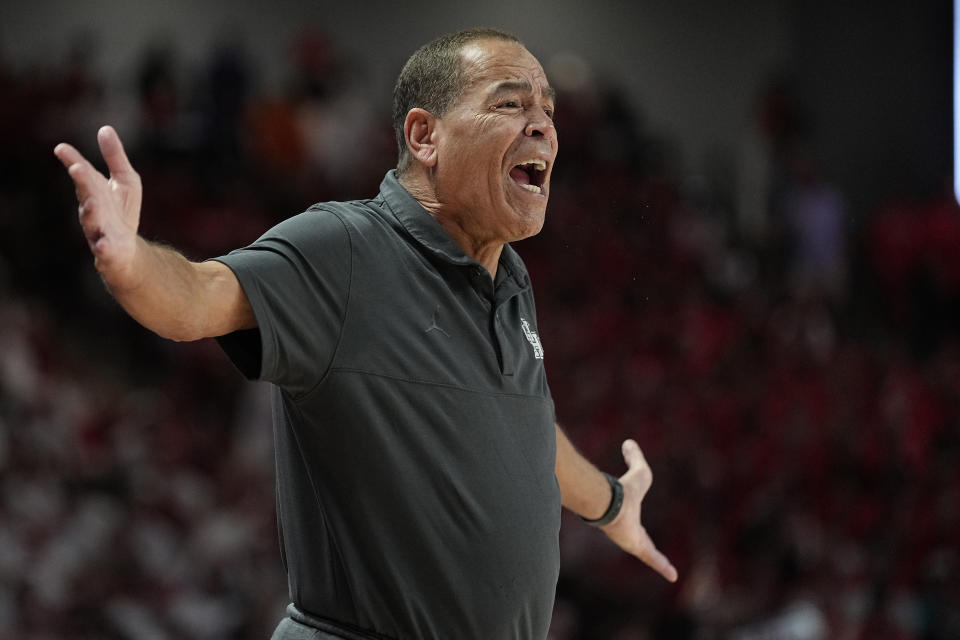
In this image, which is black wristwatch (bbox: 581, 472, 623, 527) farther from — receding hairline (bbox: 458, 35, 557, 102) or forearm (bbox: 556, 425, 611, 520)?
receding hairline (bbox: 458, 35, 557, 102)

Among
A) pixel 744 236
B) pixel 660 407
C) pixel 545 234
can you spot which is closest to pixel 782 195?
pixel 744 236

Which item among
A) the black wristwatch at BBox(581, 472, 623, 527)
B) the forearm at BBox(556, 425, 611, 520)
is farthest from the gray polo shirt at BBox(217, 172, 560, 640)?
the black wristwatch at BBox(581, 472, 623, 527)

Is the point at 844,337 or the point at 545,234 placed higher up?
the point at 545,234

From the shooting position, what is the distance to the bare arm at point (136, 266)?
1.38 m

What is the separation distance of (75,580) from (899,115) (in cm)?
691

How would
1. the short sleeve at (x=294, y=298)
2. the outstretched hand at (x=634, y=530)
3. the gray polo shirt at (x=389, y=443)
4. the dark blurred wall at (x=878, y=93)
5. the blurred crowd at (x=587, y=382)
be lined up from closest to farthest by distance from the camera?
the short sleeve at (x=294, y=298) → the gray polo shirt at (x=389, y=443) → the outstretched hand at (x=634, y=530) → the blurred crowd at (x=587, y=382) → the dark blurred wall at (x=878, y=93)

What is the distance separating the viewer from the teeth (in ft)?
6.64

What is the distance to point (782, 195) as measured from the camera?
8.38 meters

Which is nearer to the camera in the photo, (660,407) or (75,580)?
(75,580)

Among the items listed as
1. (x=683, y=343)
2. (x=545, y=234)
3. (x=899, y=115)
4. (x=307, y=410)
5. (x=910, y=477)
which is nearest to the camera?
(x=307, y=410)

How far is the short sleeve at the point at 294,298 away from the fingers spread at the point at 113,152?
0.70 feet

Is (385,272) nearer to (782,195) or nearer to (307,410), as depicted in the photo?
(307,410)

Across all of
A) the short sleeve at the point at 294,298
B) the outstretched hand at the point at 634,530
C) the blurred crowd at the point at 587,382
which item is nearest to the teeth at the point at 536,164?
the short sleeve at the point at 294,298

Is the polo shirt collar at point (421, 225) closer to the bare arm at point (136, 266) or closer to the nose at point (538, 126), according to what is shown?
the nose at point (538, 126)
